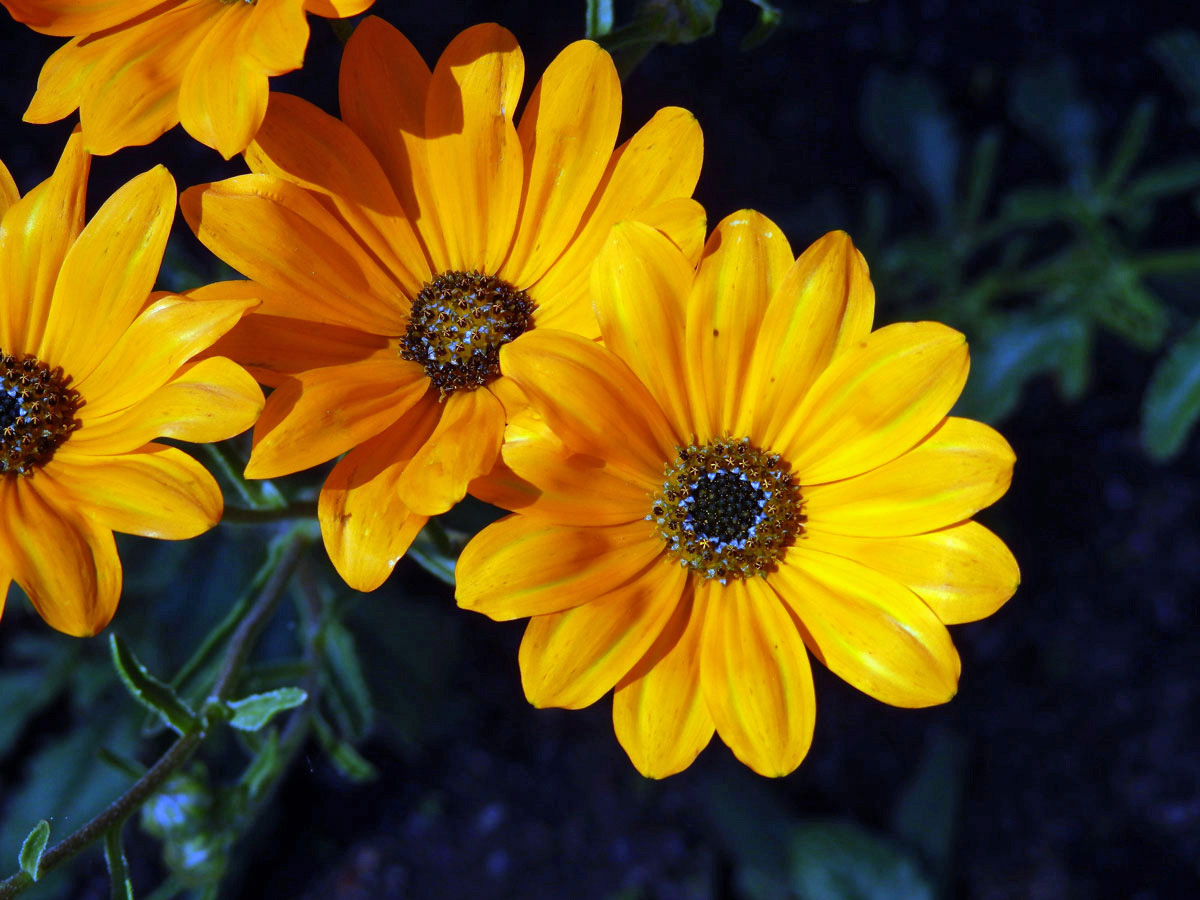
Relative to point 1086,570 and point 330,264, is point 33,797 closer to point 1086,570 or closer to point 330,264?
point 330,264

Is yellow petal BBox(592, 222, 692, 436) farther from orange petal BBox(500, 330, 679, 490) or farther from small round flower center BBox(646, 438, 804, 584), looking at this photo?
small round flower center BBox(646, 438, 804, 584)

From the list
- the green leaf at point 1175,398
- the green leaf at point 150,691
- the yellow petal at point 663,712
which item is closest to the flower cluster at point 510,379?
the yellow petal at point 663,712

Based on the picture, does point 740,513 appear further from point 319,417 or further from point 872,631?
point 319,417

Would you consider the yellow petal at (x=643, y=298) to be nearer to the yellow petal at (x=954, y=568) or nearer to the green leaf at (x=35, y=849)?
the yellow petal at (x=954, y=568)

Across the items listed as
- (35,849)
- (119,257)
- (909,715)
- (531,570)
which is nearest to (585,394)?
(531,570)

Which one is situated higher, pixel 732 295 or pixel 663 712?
pixel 732 295

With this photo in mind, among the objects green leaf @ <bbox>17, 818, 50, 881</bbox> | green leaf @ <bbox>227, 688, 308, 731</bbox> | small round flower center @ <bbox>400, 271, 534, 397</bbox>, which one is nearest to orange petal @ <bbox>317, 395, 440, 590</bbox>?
small round flower center @ <bbox>400, 271, 534, 397</bbox>
